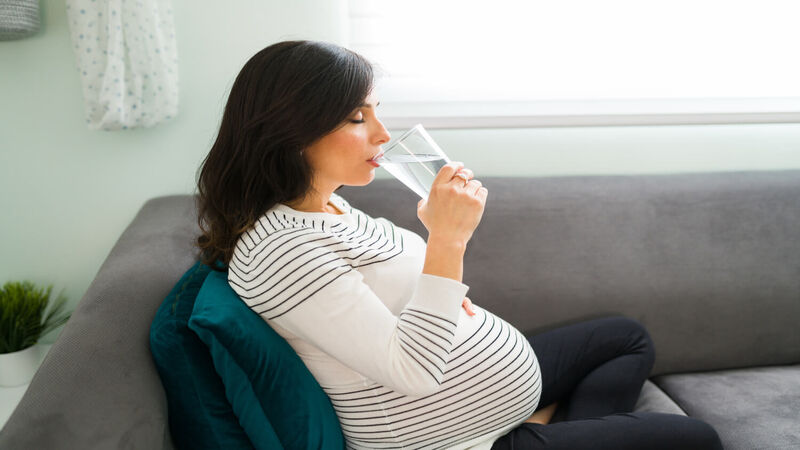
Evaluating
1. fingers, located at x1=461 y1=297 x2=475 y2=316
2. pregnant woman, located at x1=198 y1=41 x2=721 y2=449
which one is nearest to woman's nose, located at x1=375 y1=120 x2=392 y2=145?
pregnant woman, located at x1=198 y1=41 x2=721 y2=449

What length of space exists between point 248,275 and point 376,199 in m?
0.63

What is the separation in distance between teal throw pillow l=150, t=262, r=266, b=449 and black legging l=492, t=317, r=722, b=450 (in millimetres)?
466

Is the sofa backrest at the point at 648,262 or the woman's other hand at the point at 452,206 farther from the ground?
the woman's other hand at the point at 452,206

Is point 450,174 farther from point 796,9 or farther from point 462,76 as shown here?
point 796,9

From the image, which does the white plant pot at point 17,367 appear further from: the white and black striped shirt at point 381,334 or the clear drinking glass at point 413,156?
the clear drinking glass at point 413,156

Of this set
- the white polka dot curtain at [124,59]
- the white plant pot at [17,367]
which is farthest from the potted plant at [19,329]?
the white polka dot curtain at [124,59]

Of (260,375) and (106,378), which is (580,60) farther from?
(106,378)

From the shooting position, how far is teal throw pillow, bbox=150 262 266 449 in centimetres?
90

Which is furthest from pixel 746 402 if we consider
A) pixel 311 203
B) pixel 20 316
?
pixel 20 316

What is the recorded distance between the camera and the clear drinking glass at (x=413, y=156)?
947mm

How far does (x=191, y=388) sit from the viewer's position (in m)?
0.91

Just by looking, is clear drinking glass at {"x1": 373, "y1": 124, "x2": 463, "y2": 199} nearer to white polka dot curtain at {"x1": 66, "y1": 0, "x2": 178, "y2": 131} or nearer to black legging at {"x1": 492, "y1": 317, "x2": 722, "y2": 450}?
black legging at {"x1": 492, "y1": 317, "x2": 722, "y2": 450}

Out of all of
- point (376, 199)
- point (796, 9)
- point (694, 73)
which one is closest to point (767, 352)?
point (694, 73)

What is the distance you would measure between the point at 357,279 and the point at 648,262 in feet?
3.09
